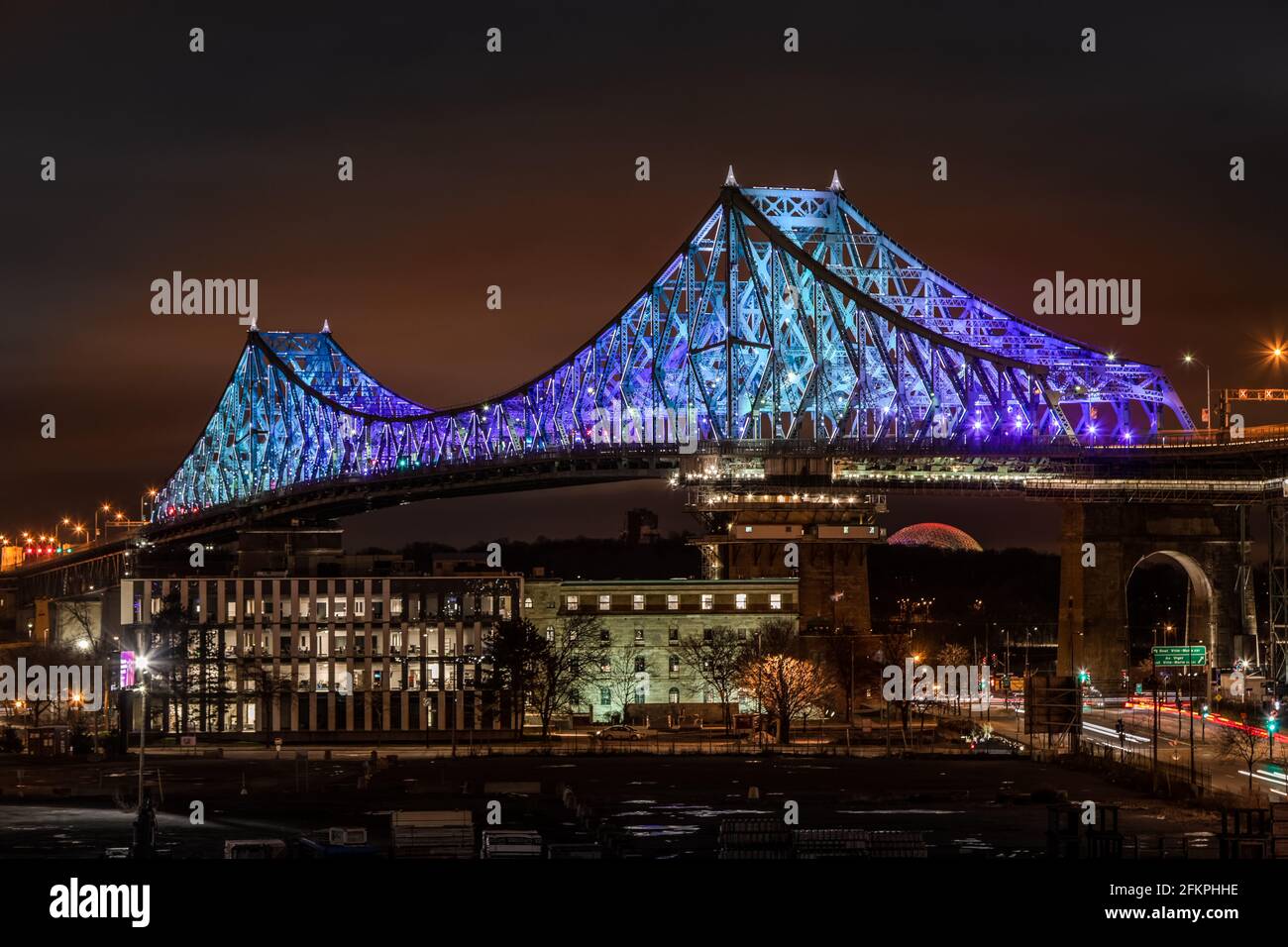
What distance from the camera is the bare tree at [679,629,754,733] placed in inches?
4438

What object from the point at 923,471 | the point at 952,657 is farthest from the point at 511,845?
the point at 952,657

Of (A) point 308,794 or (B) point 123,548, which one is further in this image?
(B) point 123,548

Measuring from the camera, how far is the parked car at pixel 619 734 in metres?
100

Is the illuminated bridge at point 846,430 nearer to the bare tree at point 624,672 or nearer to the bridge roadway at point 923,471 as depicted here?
the bridge roadway at point 923,471

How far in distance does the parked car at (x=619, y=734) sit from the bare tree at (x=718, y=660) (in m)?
6.56

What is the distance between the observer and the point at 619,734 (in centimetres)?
10181

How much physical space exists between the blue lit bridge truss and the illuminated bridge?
175 millimetres

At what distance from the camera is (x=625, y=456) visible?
14375cm

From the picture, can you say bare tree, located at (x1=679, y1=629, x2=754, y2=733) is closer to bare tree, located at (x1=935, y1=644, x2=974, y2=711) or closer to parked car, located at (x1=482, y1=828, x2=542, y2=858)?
bare tree, located at (x1=935, y1=644, x2=974, y2=711)
